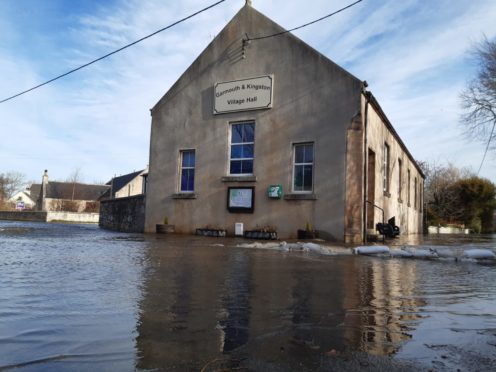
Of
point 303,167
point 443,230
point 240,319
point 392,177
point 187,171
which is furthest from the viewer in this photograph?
point 443,230

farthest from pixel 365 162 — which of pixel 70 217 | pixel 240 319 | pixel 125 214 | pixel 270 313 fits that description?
pixel 70 217

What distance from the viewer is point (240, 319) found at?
126 inches

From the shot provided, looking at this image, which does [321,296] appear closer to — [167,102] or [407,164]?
[167,102]

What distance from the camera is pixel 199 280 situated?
496cm

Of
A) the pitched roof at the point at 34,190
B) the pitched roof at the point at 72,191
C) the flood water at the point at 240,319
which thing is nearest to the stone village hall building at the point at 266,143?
the flood water at the point at 240,319

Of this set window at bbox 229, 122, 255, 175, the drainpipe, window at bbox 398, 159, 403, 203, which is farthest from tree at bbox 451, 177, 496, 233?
window at bbox 229, 122, 255, 175

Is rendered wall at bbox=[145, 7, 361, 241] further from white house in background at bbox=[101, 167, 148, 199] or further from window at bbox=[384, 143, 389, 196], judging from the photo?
white house in background at bbox=[101, 167, 148, 199]

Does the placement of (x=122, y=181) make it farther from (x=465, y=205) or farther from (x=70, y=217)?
(x=465, y=205)

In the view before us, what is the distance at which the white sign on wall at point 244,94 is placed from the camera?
14883 millimetres

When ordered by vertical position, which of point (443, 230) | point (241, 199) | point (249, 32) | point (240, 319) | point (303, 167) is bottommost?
point (240, 319)

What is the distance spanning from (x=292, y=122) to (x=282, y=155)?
3.84 feet

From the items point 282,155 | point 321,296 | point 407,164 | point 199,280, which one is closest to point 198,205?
point 282,155

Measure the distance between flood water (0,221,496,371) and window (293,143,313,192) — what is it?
8179 millimetres

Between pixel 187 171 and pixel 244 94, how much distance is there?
3.85 meters
